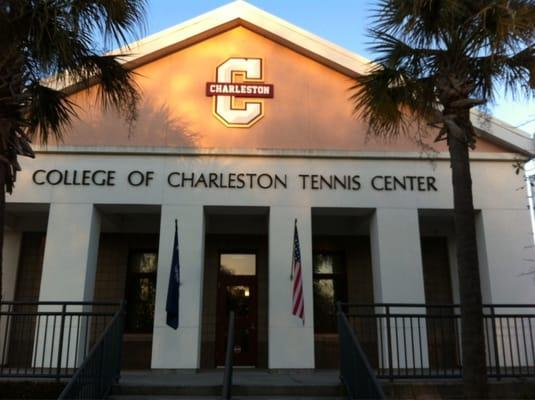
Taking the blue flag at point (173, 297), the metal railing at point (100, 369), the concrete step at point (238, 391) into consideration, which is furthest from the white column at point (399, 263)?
the metal railing at point (100, 369)

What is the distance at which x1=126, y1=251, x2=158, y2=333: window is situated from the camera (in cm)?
1387

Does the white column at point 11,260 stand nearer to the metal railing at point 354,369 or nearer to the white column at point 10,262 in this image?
the white column at point 10,262

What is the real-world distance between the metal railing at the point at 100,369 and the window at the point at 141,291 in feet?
17.1

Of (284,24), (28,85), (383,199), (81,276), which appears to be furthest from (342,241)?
(28,85)

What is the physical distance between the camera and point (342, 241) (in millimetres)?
Answer: 14586

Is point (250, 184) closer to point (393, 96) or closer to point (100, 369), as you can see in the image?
point (393, 96)

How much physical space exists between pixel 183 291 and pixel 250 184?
9.50 ft

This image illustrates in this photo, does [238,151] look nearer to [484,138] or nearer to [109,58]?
[109,58]

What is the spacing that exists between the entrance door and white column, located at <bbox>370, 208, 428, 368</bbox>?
361 centimetres

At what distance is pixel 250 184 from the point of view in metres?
12.0

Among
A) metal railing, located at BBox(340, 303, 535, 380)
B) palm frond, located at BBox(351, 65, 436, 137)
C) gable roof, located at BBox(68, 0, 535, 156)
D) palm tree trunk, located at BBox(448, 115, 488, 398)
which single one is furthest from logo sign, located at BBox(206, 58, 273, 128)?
palm tree trunk, located at BBox(448, 115, 488, 398)

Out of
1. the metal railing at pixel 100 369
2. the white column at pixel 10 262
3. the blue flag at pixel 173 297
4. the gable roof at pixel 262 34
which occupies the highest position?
the gable roof at pixel 262 34

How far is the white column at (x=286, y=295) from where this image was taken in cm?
1101

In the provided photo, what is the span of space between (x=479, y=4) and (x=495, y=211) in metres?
6.11
